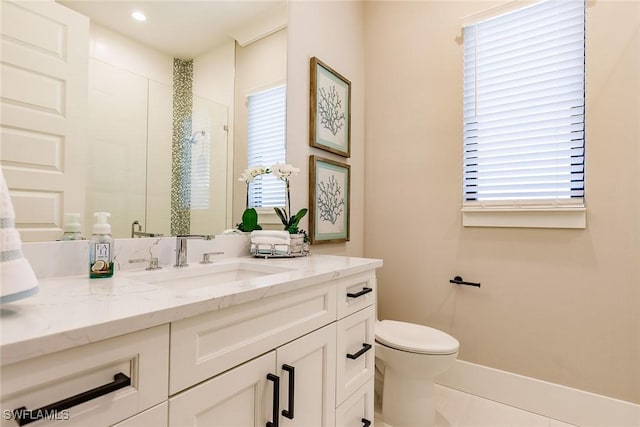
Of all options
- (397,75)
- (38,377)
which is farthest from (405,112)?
(38,377)

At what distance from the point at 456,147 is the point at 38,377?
204 cm

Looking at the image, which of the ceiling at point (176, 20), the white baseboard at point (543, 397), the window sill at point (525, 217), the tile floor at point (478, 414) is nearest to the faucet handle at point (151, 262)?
the ceiling at point (176, 20)

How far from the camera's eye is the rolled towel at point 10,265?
0.51m

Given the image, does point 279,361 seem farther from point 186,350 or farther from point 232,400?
point 186,350

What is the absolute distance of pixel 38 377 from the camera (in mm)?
448

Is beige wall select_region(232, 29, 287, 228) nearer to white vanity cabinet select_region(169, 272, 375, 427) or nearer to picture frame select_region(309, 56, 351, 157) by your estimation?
picture frame select_region(309, 56, 351, 157)

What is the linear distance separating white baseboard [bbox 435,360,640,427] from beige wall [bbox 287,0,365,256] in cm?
99

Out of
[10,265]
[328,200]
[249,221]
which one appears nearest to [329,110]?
[328,200]

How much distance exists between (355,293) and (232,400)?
592 millimetres

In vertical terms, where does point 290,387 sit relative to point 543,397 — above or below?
above

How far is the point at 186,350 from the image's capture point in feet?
2.07

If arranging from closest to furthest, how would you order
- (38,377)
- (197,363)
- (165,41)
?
1. (38,377)
2. (197,363)
3. (165,41)

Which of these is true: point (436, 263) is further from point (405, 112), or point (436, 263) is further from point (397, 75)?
point (397, 75)

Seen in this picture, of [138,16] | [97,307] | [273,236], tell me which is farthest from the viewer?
[273,236]
